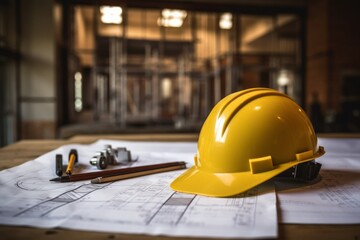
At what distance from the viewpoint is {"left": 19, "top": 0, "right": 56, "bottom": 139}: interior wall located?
15.6ft

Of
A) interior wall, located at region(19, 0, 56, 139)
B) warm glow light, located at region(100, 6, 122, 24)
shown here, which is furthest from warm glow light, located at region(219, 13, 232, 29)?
interior wall, located at region(19, 0, 56, 139)

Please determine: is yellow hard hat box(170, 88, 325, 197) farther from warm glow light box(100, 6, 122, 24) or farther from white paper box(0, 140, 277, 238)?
warm glow light box(100, 6, 122, 24)

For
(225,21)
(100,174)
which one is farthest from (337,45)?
(100,174)

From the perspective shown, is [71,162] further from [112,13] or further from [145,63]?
[145,63]

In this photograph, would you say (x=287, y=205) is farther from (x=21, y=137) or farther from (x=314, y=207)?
(x=21, y=137)

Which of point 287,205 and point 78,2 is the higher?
point 78,2

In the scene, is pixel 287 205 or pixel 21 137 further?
pixel 21 137

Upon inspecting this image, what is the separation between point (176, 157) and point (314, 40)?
276 inches

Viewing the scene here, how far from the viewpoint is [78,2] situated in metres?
5.44

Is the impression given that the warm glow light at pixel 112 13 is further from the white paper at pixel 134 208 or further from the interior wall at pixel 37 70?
the white paper at pixel 134 208

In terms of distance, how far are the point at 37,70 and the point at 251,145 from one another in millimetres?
4775

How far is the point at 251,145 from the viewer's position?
2.29 feet

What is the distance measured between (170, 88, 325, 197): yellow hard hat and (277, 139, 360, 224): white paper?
0.05 m

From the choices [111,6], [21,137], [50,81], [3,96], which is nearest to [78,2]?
[111,6]
